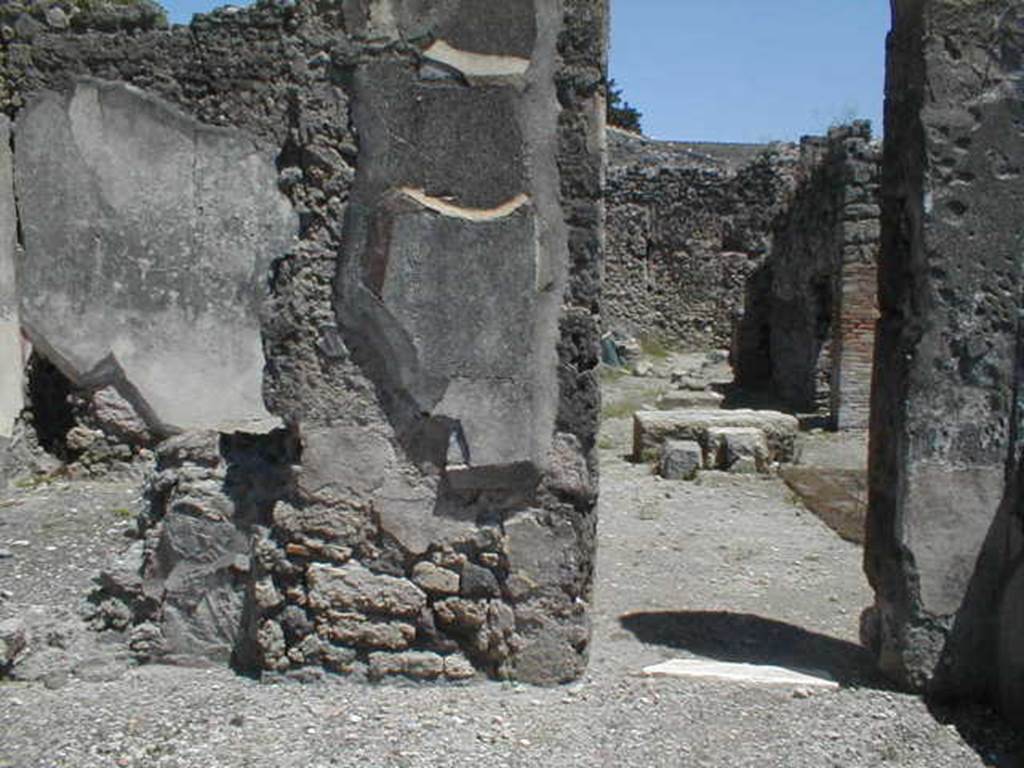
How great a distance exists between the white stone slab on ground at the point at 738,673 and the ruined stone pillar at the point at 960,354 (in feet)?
0.98

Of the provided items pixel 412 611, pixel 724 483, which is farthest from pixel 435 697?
pixel 724 483

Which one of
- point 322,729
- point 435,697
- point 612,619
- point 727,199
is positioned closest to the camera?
point 322,729

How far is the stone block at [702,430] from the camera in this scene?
27.4ft

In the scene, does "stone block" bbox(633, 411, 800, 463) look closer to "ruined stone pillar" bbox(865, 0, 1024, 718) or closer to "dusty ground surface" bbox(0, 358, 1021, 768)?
"dusty ground surface" bbox(0, 358, 1021, 768)

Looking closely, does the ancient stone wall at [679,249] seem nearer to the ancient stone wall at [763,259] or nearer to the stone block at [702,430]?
the ancient stone wall at [763,259]

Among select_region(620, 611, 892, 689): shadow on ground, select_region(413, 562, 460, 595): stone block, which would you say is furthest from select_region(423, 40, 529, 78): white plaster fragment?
select_region(620, 611, 892, 689): shadow on ground

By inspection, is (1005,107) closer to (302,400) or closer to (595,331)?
(595,331)

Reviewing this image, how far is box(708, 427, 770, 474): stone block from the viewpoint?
313 inches

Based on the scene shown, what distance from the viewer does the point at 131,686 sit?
139 inches

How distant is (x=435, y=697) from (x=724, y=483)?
14.7 ft

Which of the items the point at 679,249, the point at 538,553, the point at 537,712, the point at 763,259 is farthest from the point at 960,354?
the point at 679,249

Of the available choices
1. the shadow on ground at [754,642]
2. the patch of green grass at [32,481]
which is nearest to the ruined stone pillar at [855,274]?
the shadow on ground at [754,642]

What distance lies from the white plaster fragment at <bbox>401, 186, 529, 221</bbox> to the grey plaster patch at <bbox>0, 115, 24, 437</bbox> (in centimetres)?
438

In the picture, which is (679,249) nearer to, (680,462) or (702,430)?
(702,430)
